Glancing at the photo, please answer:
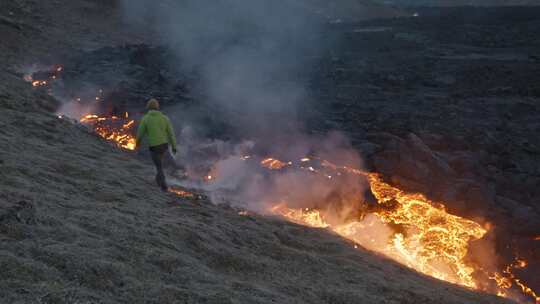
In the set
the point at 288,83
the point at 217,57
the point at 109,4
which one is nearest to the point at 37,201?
the point at 288,83

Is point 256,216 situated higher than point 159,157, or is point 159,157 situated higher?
point 159,157

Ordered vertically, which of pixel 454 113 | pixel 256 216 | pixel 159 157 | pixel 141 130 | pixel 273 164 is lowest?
pixel 256 216

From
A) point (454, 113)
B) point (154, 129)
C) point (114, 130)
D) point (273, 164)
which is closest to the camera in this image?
point (154, 129)

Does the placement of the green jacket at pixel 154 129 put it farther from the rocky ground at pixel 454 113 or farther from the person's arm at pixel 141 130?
the rocky ground at pixel 454 113

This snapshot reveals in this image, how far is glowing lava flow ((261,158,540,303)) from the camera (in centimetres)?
877

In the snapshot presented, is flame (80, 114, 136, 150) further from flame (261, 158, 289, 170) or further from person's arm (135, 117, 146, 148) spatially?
person's arm (135, 117, 146, 148)

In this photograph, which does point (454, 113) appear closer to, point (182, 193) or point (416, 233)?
point (416, 233)

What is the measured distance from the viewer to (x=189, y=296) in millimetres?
4570

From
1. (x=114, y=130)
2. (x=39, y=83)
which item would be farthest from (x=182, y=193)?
(x=39, y=83)

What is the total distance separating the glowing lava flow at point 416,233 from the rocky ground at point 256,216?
0.39 metres

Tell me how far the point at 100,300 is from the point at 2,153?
4.39 meters

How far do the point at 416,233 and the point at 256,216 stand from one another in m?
3.11

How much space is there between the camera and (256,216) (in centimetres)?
861

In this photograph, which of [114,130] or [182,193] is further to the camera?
[114,130]
